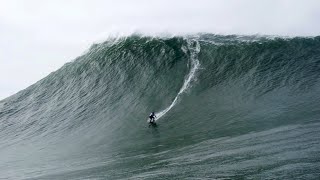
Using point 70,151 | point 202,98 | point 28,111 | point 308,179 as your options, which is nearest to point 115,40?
point 28,111

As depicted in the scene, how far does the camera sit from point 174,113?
2659 centimetres

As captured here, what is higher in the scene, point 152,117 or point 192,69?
point 192,69

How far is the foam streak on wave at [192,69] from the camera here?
27562mm

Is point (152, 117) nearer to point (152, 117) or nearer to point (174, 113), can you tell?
point (152, 117)

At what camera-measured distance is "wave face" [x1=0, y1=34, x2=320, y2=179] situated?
690 inches

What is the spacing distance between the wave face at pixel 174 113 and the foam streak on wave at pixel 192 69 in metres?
0.08

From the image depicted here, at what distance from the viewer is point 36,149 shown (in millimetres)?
26297

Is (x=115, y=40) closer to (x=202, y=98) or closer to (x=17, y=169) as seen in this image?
(x=202, y=98)

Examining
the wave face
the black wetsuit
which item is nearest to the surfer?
the black wetsuit

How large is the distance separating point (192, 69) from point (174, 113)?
640cm

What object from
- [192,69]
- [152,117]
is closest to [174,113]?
[152,117]

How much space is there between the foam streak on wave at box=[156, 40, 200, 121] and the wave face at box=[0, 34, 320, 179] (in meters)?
0.08

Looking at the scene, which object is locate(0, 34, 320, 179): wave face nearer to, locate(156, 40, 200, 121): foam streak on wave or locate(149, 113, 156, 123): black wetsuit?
locate(156, 40, 200, 121): foam streak on wave

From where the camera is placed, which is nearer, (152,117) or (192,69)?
(152,117)
